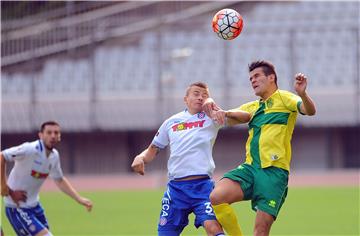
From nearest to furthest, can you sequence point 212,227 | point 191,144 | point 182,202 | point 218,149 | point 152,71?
point 212,227 < point 182,202 < point 191,144 < point 218,149 < point 152,71

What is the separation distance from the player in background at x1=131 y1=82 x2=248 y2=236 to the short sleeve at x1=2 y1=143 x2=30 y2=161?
2244 millimetres

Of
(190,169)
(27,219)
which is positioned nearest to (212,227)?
(190,169)

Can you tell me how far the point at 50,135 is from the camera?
1073 cm

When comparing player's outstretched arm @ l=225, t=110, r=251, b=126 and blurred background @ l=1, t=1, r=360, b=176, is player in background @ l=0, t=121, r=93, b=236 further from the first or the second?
blurred background @ l=1, t=1, r=360, b=176


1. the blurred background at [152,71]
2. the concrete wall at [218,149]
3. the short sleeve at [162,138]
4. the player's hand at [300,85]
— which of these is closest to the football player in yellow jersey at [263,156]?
the player's hand at [300,85]

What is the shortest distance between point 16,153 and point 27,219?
83 cm

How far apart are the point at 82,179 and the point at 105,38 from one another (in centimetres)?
682

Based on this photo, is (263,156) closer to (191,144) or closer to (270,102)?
(270,102)

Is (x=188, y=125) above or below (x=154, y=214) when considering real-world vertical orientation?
above

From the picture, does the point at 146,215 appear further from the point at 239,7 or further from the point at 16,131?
the point at 239,7

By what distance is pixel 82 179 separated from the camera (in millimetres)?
30391

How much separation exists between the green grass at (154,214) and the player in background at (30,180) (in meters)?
3.58

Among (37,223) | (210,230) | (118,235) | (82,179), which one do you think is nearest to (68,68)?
(82,179)

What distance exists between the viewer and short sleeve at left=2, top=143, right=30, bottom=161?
10500 mm
